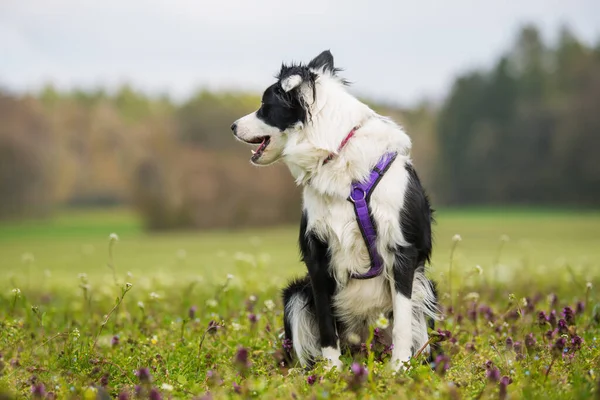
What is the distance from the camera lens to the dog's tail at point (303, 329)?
4.39 meters

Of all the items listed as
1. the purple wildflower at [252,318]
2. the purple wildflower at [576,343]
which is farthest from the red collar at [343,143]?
the purple wildflower at [576,343]

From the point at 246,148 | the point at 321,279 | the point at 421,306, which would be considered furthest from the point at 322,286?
the point at 246,148

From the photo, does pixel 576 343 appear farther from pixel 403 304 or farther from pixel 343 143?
pixel 343 143

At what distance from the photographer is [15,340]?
468 centimetres

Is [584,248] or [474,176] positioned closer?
[584,248]

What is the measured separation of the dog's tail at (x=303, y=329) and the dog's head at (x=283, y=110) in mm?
966

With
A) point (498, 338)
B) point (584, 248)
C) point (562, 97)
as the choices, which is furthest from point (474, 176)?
point (498, 338)

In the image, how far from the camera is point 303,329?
14.5 feet

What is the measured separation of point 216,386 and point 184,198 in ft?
75.9

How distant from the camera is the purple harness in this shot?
387cm

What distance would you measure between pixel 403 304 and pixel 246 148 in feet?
75.9

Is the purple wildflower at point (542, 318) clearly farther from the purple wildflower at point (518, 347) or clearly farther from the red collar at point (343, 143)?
the red collar at point (343, 143)

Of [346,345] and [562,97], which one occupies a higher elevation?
[562,97]

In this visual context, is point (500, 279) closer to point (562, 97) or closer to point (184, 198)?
point (184, 198)
